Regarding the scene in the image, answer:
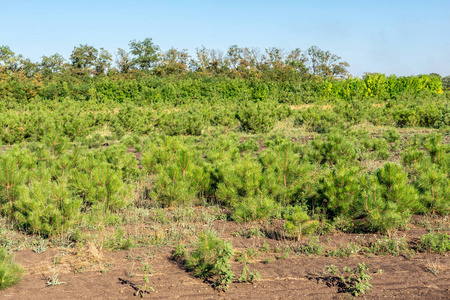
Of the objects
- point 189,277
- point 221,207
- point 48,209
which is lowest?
point 189,277

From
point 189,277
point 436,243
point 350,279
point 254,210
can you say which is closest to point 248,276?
point 189,277

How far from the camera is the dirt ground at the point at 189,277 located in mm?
3307

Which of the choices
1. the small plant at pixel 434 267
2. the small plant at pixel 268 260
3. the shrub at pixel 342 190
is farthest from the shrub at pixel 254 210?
the small plant at pixel 434 267

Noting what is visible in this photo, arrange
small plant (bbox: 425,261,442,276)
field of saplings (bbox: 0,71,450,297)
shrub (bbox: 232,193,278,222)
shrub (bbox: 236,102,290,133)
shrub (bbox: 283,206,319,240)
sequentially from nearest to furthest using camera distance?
small plant (bbox: 425,261,442,276) < field of saplings (bbox: 0,71,450,297) < shrub (bbox: 283,206,319,240) < shrub (bbox: 232,193,278,222) < shrub (bbox: 236,102,290,133)

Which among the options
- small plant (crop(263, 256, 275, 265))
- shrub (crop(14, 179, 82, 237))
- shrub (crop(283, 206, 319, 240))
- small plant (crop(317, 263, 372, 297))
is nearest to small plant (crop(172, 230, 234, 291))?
small plant (crop(263, 256, 275, 265))

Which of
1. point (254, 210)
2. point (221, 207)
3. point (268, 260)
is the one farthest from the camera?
point (221, 207)

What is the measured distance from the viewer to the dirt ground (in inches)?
130

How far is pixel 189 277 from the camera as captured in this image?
11.9ft

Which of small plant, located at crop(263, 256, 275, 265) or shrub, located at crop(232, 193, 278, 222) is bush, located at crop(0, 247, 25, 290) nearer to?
small plant, located at crop(263, 256, 275, 265)

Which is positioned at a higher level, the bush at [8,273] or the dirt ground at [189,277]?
the bush at [8,273]

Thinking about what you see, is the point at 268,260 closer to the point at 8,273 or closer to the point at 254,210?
the point at 254,210

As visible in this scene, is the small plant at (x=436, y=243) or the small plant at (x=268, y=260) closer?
the small plant at (x=268, y=260)

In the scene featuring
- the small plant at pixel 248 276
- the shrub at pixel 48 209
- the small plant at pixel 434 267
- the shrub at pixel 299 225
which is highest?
the shrub at pixel 48 209

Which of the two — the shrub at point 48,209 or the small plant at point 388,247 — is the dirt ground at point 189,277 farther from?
the shrub at point 48,209
